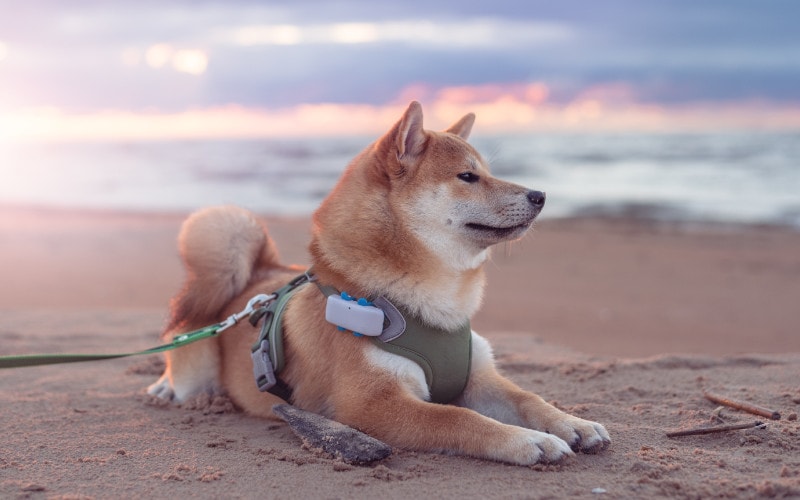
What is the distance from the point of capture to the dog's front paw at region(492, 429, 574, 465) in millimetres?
3311

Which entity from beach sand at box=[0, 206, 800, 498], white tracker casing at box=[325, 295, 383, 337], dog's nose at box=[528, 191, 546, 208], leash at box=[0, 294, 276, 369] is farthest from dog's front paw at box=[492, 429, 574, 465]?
leash at box=[0, 294, 276, 369]

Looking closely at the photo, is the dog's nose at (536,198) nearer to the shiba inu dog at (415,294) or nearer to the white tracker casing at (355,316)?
the shiba inu dog at (415,294)

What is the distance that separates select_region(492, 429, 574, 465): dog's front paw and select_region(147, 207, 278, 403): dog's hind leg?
2.16 m

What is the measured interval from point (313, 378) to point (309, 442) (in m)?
0.43

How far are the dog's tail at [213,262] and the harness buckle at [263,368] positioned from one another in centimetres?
→ 85

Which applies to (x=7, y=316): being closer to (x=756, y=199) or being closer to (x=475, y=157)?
(x=475, y=157)

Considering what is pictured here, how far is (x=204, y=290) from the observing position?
4832 mm

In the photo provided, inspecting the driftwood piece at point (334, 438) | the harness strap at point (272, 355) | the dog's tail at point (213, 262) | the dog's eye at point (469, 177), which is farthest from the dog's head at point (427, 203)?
the dog's tail at point (213, 262)

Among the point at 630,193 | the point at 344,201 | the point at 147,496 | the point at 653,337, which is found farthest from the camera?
the point at 630,193

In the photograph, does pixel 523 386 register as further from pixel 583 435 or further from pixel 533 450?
pixel 533 450

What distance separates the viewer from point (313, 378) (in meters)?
3.98

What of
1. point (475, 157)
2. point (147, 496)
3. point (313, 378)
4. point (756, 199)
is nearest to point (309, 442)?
point (313, 378)

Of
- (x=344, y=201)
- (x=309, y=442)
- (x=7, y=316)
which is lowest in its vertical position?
(x=7, y=316)

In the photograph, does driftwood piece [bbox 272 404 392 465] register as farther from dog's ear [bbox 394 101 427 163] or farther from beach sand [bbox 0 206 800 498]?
dog's ear [bbox 394 101 427 163]
